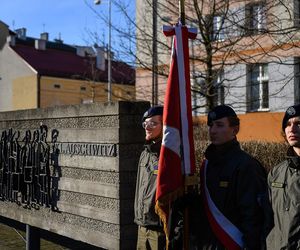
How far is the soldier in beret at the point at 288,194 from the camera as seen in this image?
10.00 ft

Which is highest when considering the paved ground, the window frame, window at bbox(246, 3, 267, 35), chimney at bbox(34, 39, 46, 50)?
chimney at bbox(34, 39, 46, 50)

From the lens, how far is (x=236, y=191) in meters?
3.34

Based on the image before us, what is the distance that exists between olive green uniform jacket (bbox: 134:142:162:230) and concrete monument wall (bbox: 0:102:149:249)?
83 cm

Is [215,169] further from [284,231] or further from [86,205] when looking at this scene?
[86,205]

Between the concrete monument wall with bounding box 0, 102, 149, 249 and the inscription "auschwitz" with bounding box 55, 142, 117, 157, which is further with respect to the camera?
the inscription "auschwitz" with bounding box 55, 142, 117, 157

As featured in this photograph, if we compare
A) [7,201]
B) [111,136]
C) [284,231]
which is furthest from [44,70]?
[284,231]

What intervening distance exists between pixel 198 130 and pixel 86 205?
8.14 m

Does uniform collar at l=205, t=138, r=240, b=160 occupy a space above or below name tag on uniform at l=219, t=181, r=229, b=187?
above

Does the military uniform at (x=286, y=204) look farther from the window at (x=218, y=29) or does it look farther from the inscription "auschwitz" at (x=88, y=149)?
the window at (x=218, y=29)

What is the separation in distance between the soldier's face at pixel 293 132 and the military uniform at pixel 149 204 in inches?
53.4

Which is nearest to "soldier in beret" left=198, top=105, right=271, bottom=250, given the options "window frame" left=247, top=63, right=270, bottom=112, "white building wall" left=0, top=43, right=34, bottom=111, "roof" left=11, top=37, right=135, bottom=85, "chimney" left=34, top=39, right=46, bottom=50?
"window frame" left=247, top=63, right=270, bottom=112

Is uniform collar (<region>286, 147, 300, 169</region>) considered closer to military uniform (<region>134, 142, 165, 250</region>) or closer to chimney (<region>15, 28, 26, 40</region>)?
military uniform (<region>134, 142, 165, 250</region>)

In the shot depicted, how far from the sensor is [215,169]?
350 centimetres

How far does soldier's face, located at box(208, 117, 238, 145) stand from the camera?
11.4ft
